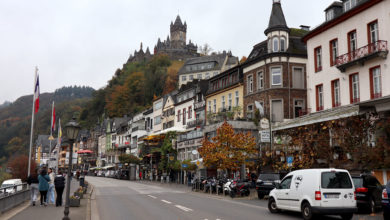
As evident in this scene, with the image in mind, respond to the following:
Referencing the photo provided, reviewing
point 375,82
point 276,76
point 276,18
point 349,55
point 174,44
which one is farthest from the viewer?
point 174,44

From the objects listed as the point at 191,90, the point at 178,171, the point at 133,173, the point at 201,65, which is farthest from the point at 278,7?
the point at 201,65

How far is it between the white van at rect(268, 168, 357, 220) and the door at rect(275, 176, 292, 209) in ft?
1.44

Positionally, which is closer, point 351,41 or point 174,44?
point 351,41

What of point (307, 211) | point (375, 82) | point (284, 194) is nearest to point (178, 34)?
point (375, 82)

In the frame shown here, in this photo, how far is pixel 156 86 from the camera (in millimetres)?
111875

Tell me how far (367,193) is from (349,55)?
14.9 metres

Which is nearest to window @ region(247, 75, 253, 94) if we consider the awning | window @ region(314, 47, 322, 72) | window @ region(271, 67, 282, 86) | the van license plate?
window @ region(271, 67, 282, 86)

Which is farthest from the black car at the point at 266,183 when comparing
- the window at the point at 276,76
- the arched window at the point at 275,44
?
the arched window at the point at 275,44

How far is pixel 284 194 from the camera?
15.6 m

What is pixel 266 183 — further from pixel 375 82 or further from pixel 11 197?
pixel 11 197

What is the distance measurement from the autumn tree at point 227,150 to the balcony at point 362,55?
9.26 metres

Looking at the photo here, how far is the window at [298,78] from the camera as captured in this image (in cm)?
3988

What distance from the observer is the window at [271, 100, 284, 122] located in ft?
128

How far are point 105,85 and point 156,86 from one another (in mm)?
38440
